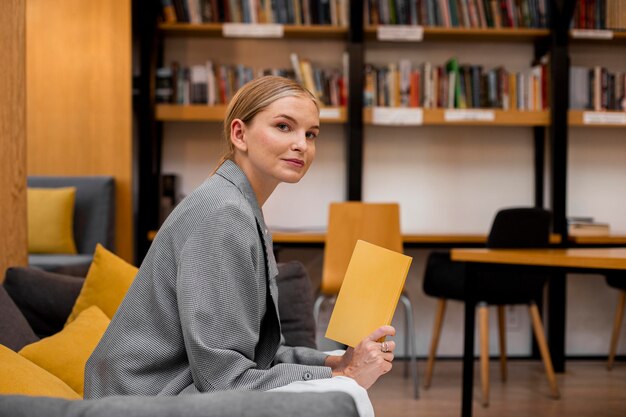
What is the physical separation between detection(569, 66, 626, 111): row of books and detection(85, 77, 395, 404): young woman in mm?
3919

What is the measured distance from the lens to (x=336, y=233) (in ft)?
14.1

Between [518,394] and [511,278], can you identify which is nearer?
[511,278]

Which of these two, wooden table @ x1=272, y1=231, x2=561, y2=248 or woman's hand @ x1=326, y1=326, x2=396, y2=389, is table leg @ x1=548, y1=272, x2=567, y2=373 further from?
woman's hand @ x1=326, y1=326, x2=396, y2=389

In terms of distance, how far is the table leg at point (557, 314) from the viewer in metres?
5.03

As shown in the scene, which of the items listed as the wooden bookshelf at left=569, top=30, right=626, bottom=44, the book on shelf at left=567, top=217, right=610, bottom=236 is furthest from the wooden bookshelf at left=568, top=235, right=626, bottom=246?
the wooden bookshelf at left=569, top=30, right=626, bottom=44

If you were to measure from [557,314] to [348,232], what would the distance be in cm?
160

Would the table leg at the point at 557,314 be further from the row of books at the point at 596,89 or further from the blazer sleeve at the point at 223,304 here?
the blazer sleeve at the point at 223,304

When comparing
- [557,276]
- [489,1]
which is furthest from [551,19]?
[557,276]

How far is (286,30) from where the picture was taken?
504 cm

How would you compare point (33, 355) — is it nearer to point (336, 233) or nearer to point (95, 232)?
point (336, 233)

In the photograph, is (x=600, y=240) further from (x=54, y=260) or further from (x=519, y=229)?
(x=54, y=260)

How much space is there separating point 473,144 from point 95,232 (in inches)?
96.3

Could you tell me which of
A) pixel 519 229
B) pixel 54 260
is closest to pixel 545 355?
pixel 519 229

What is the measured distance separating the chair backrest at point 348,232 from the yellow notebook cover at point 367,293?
273cm
